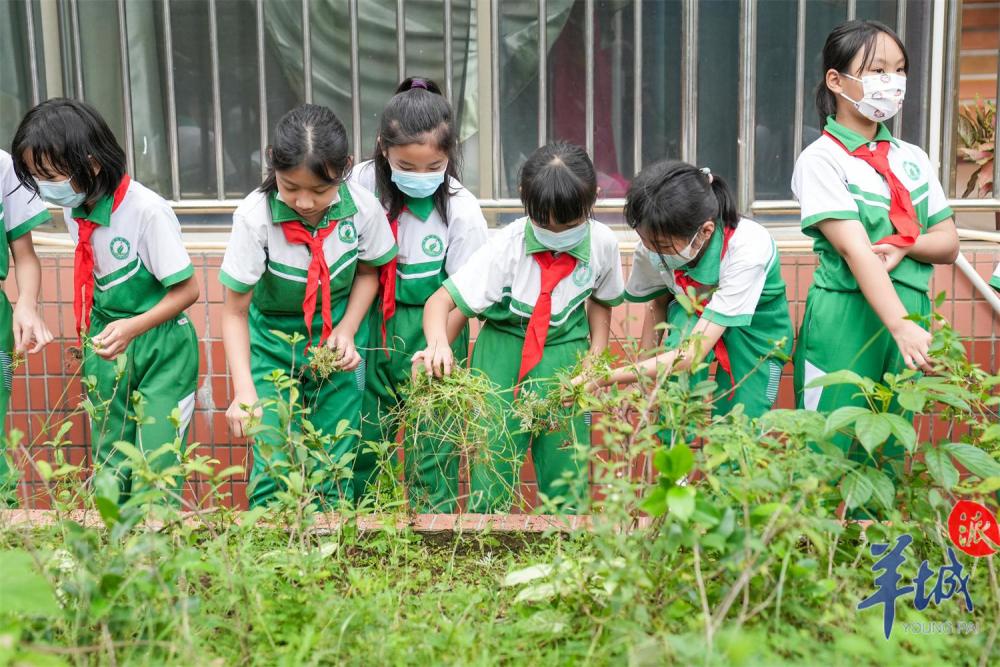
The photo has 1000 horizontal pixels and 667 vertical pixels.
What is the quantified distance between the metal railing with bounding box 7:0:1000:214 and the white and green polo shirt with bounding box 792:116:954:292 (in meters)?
1.03

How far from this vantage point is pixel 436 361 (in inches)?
95.7

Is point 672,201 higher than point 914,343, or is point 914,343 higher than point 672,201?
point 672,201

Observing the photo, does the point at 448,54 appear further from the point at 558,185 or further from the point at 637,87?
the point at 558,185

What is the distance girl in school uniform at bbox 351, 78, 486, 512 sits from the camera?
2.83 meters

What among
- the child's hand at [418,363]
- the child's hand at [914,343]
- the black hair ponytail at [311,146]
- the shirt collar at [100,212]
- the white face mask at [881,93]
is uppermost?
the white face mask at [881,93]

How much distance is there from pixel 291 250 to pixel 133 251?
19.8 inches

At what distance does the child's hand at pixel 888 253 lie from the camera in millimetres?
2609

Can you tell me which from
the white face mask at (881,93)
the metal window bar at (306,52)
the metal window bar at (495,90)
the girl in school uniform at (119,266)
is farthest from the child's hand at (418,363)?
the metal window bar at (306,52)

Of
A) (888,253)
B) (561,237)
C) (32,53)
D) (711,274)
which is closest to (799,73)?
(888,253)

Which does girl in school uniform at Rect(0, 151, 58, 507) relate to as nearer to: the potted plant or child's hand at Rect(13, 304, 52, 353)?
child's hand at Rect(13, 304, 52, 353)

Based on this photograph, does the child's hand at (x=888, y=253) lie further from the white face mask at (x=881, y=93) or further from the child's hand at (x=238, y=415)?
the child's hand at (x=238, y=415)

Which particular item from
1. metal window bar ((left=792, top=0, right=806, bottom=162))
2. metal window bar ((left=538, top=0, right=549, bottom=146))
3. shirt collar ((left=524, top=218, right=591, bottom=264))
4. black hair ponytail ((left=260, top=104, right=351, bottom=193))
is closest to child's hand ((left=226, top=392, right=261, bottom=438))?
black hair ponytail ((left=260, top=104, right=351, bottom=193))

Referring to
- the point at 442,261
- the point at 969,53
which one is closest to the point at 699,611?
the point at 442,261

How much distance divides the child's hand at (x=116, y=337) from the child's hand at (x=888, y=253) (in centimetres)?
204
